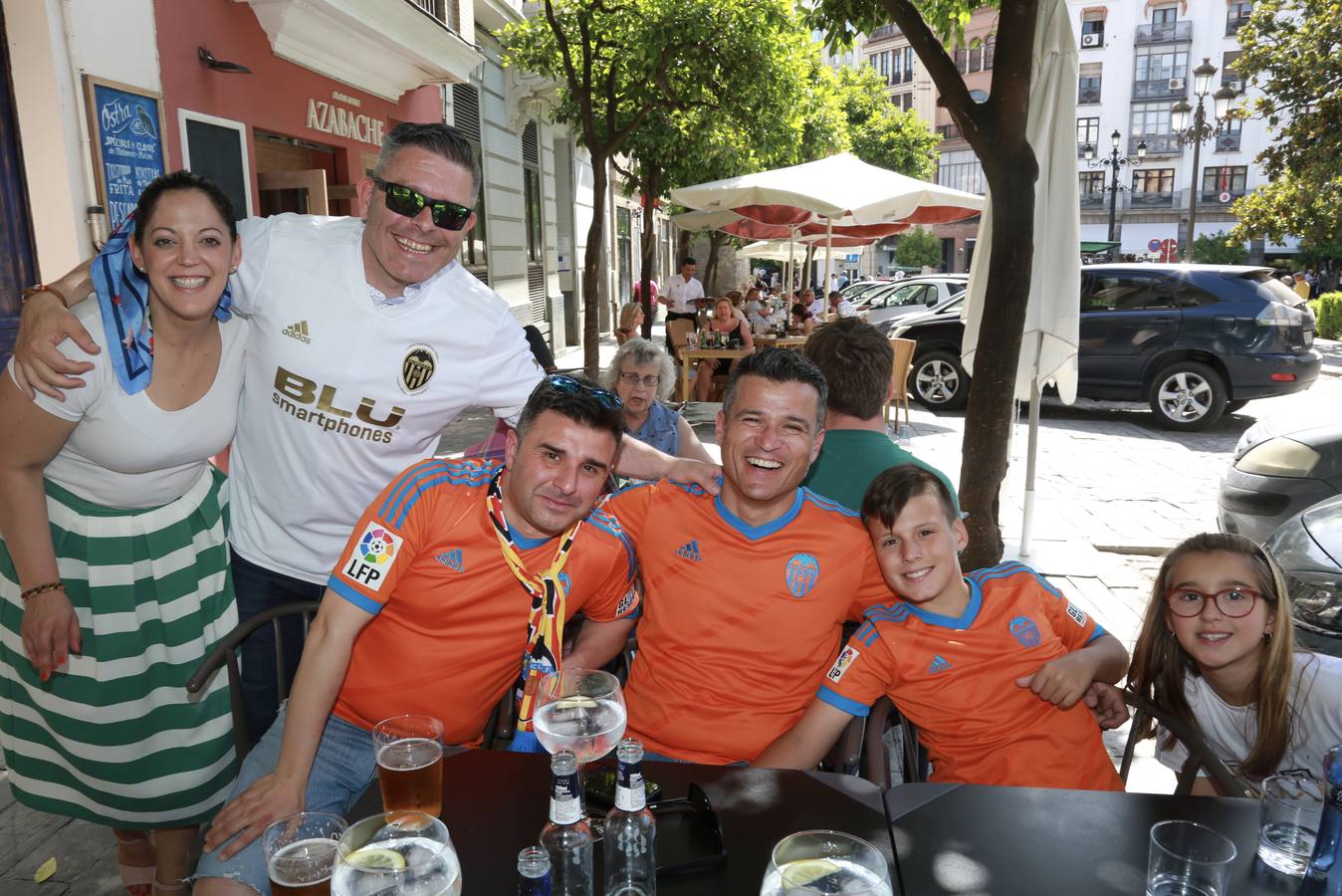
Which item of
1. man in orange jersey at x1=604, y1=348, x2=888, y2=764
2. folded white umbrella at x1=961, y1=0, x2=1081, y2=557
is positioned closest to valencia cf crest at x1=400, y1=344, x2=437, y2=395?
man in orange jersey at x1=604, y1=348, x2=888, y2=764

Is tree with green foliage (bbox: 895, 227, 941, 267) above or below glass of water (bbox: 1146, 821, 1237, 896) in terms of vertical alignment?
above

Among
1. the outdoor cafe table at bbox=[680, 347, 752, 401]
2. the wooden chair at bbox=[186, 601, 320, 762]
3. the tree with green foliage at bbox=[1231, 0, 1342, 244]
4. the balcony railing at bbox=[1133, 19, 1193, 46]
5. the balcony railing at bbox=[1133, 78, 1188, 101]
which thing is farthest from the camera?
the balcony railing at bbox=[1133, 78, 1188, 101]

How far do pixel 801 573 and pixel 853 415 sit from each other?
0.97m

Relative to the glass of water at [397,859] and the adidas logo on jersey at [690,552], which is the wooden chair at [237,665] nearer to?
the adidas logo on jersey at [690,552]

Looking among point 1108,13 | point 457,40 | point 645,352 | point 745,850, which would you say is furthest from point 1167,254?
point 745,850

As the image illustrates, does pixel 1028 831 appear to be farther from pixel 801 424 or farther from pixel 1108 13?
pixel 1108 13

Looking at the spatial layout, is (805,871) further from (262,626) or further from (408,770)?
(262,626)

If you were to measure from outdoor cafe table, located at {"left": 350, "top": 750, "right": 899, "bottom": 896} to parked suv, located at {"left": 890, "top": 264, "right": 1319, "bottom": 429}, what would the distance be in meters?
9.28

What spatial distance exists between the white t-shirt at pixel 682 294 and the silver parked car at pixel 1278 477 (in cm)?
1003

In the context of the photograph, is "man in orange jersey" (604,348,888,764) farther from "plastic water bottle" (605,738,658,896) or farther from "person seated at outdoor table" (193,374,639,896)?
"plastic water bottle" (605,738,658,896)

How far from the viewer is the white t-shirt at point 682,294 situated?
1502 centimetres

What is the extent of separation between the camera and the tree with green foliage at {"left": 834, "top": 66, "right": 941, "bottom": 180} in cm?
3950

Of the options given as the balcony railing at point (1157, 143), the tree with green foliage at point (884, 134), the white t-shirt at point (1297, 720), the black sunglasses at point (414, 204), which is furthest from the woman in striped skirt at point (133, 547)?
the balcony railing at point (1157, 143)

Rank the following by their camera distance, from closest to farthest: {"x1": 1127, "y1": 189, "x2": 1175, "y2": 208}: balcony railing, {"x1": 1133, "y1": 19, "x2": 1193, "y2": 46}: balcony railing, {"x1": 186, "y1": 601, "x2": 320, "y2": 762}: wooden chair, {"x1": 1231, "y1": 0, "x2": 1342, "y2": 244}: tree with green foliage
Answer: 1. {"x1": 186, "y1": 601, "x2": 320, "y2": 762}: wooden chair
2. {"x1": 1231, "y1": 0, "x2": 1342, "y2": 244}: tree with green foliage
3. {"x1": 1133, "y1": 19, "x2": 1193, "y2": 46}: balcony railing
4. {"x1": 1127, "y1": 189, "x2": 1175, "y2": 208}: balcony railing
